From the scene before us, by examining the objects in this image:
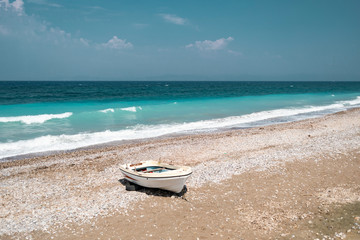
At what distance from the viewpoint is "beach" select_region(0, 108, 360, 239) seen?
282 inches

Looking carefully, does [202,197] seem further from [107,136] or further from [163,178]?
[107,136]

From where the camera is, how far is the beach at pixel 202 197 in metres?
7.16

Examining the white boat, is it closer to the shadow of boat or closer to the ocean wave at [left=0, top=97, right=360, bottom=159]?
the shadow of boat

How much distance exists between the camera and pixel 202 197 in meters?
9.05

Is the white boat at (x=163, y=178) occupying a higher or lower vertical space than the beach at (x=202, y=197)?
higher

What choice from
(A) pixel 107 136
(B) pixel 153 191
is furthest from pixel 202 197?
(A) pixel 107 136

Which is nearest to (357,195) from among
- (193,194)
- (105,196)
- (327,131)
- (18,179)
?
(193,194)

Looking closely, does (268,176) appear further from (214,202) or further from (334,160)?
(334,160)

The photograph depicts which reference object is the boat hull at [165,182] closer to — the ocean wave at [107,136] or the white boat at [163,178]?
the white boat at [163,178]

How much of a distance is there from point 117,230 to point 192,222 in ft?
6.97

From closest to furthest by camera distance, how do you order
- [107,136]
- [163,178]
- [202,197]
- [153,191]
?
[163,178] < [202,197] < [153,191] < [107,136]

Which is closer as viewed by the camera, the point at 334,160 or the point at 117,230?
the point at 117,230

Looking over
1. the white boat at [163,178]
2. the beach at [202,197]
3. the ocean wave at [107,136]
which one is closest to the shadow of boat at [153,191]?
the beach at [202,197]

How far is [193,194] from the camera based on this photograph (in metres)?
9.27
